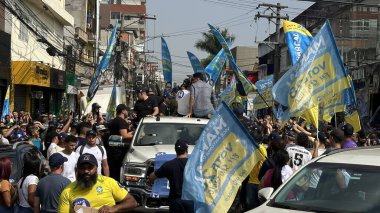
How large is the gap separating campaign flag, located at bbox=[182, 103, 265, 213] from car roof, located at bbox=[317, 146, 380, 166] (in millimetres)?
826

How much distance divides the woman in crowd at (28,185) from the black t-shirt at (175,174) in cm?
152

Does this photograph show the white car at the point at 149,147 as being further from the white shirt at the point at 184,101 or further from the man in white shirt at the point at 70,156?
the white shirt at the point at 184,101

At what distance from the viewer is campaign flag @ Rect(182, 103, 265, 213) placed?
6793 mm

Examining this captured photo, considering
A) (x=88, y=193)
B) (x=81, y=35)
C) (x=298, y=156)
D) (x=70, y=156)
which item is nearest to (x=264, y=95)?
(x=298, y=156)

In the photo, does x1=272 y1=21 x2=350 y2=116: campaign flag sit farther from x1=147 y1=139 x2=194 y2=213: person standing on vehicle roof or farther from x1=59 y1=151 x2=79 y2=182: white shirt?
x1=59 y1=151 x2=79 y2=182: white shirt

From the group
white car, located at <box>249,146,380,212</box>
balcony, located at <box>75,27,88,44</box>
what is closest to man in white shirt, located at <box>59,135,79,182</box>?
white car, located at <box>249,146,380,212</box>

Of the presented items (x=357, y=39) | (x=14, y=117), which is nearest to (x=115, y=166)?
(x=14, y=117)

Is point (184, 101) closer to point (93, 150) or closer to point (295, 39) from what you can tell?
point (295, 39)

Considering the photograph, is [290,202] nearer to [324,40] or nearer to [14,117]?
[324,40]

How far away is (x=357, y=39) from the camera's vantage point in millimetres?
37156

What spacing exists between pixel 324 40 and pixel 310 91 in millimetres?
1065

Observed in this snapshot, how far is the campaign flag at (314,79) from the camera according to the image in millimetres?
9289

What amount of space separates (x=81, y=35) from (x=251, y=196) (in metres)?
40.8

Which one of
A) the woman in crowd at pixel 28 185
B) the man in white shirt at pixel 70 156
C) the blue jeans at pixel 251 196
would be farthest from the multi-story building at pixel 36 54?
the woman in crowd at pixel 28 185
